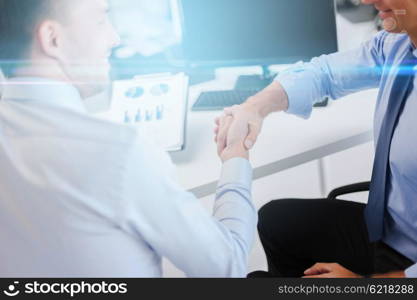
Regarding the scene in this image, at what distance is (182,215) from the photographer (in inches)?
23.3

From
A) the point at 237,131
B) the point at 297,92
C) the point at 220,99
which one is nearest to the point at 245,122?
the point at 237,131

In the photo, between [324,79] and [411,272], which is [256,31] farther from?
[411,272]

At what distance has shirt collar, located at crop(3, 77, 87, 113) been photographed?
58 cm

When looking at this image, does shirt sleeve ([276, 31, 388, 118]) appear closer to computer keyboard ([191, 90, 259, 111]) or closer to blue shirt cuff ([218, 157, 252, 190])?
computer keyboard ([191, 90, 259, 111])

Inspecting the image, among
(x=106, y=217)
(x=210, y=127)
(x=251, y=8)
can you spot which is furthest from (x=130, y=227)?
(x=251, y=8)

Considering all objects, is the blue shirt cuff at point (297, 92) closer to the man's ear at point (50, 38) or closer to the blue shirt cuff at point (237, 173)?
the blue shirt cuff at point (237, 173)

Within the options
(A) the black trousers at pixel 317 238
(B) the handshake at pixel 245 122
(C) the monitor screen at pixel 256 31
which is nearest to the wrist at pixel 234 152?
(B) the handshake at pixel 245 122

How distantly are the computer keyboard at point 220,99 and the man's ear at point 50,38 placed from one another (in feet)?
1.86

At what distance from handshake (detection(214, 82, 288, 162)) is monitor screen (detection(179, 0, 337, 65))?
230 millimetres

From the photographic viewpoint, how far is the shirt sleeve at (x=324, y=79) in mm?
944

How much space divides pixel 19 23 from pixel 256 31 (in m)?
0.73

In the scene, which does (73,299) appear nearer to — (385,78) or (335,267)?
(335,267)

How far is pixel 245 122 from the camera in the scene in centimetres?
90

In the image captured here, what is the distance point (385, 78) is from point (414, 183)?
19 centimetres
